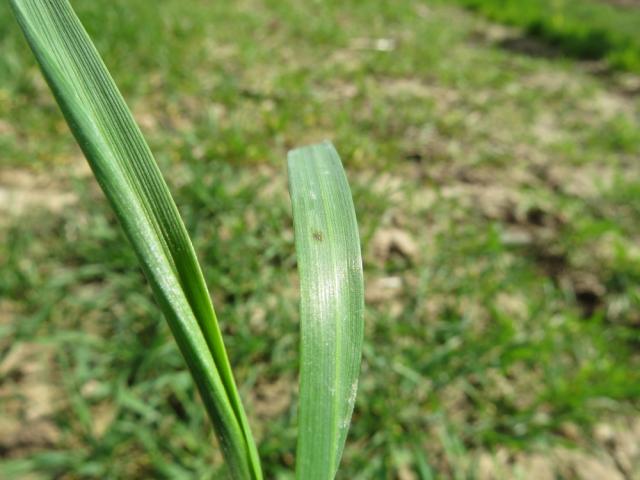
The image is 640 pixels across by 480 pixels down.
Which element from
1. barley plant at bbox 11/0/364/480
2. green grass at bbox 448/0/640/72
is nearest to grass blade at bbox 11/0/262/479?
barley plant at bbox 11/0/364/480

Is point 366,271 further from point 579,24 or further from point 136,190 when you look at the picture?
point 579,24

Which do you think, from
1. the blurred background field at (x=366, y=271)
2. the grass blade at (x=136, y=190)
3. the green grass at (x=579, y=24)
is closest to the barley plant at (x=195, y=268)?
the grass blade at (x=136, y=190)

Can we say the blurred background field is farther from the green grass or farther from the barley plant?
the green grass

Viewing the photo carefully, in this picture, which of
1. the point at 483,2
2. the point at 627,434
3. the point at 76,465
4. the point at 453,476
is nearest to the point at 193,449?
the point at 76,465

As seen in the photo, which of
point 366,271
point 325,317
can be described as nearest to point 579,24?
point 366,271

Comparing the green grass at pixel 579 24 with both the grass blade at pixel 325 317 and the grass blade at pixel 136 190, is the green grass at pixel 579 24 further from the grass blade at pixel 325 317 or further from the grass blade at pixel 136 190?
the grass blade at pixel 136 190

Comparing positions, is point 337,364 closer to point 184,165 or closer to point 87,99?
point 87,99
